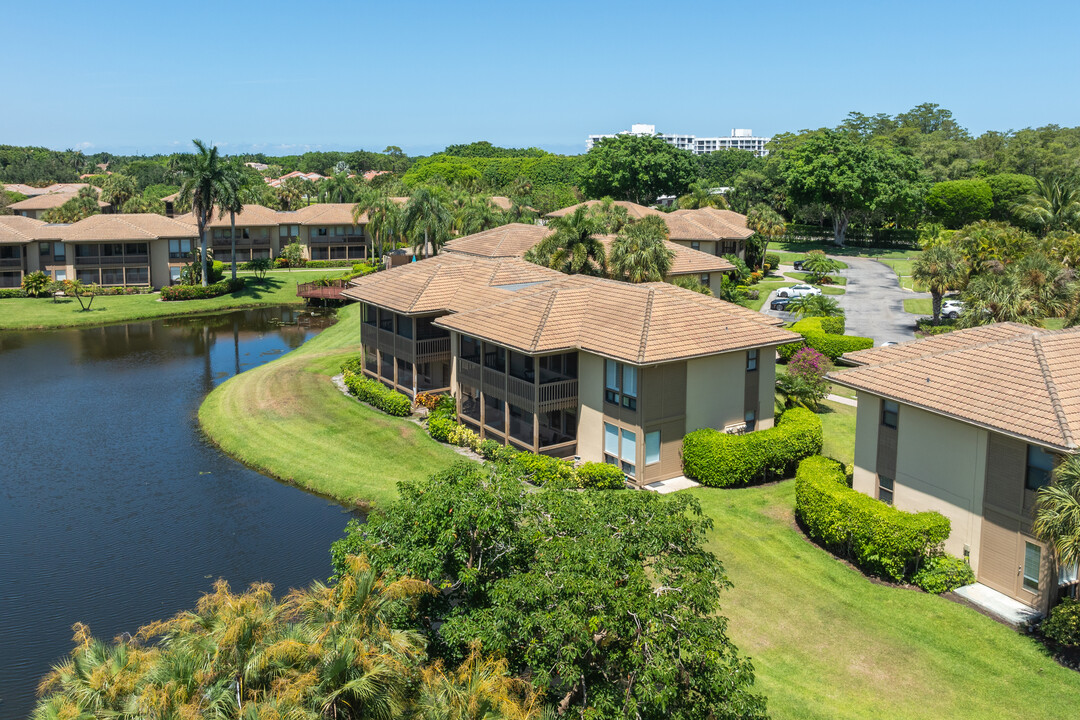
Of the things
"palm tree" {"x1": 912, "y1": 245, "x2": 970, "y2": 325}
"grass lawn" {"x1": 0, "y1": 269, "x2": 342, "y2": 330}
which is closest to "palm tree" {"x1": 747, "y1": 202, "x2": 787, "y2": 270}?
"palm tree" {"x1": 912, "y1": 245, "x2": 970, "y2": 325}

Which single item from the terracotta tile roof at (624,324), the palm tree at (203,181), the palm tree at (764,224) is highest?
the palm tree at (203,181)

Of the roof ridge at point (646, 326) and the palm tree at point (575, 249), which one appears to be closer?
the roof ridge at point (646, 326)

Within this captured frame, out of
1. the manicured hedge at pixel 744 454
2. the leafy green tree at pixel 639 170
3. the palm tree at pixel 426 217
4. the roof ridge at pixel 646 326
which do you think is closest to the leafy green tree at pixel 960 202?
the leafy green tree at pixel 639 170

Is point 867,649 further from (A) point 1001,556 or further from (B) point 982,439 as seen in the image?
(B) point 982,439

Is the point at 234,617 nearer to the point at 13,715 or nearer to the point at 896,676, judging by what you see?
the point at 13,715

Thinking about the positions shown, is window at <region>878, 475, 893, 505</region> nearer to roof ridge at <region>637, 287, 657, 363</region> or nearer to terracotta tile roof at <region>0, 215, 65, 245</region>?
roof ridge at <region>637, 287, 657, 363</region>

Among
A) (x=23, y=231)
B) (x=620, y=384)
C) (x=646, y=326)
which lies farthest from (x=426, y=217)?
(x=620, y=384)

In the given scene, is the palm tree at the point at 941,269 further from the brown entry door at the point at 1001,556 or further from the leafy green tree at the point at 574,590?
the leafy green tree at the point at 574,590
